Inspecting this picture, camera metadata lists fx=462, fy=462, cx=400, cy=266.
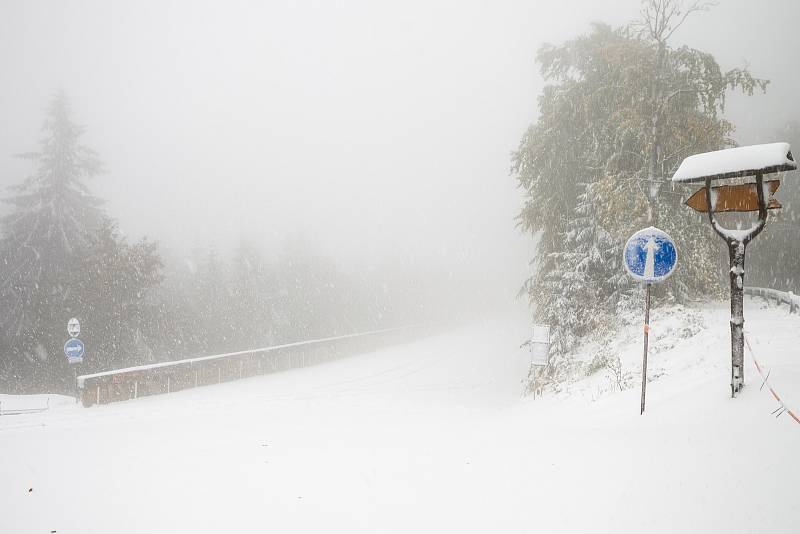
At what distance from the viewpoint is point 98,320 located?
24594 millimetres

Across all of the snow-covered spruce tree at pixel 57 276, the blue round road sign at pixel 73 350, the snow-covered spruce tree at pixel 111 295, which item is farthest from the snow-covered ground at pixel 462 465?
the snow-covered spruce tree at pixel 57 276

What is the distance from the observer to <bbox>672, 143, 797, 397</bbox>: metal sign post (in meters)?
5.70

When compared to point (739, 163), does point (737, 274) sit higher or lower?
lower

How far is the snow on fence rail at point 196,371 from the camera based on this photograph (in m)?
15.4

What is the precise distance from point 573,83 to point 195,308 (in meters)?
27.7

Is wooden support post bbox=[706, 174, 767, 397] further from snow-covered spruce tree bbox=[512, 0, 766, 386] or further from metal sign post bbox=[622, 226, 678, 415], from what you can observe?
snow-covered spruce tree bbox=[512, 0, 766, 386]

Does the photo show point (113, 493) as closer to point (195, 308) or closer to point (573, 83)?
point (573, 83)

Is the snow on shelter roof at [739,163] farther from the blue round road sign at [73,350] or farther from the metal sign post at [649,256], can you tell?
the blue round road sign at [73,350]

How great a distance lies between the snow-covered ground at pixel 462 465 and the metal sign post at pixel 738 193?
781 mm

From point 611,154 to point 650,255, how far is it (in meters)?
10.3

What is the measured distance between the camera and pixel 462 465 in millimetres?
5965

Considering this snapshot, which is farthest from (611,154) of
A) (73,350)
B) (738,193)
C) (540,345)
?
A: (73,350)

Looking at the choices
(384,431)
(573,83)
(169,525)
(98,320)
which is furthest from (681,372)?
(98,320)

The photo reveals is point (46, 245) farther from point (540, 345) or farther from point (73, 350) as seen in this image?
point (540, 345)
